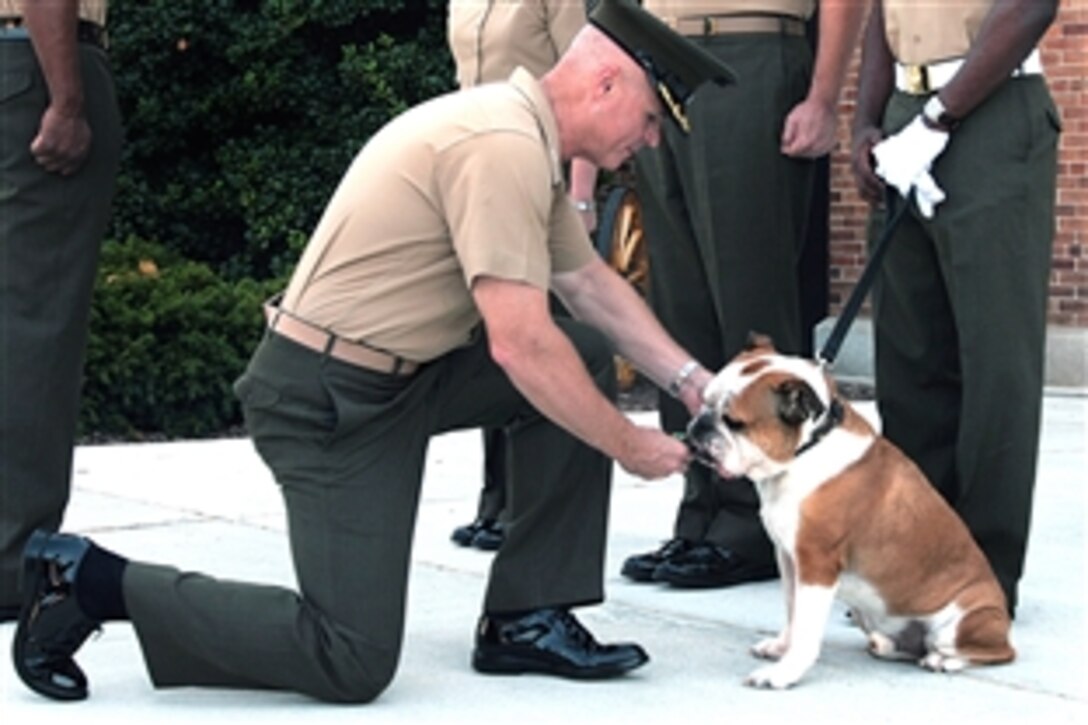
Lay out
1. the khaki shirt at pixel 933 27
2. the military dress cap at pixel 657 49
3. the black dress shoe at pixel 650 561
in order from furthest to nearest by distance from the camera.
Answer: the black dress shoe at pixel 650 561 → the khaki shirt at pixel 933 27 → the military dress cap at pixel 657 49

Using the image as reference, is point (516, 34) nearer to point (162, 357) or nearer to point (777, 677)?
point (777, 677)

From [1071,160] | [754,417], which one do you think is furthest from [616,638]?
[1071,160]

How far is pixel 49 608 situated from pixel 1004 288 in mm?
2249

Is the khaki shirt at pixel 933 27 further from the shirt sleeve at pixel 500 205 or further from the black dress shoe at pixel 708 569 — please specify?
the black dress shoe at pixel 708 569

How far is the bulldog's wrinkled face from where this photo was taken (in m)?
4.27

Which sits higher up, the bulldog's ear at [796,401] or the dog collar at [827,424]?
the bulldog's ear at [796,401]

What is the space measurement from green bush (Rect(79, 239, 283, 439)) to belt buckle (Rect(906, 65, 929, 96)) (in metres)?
5.21

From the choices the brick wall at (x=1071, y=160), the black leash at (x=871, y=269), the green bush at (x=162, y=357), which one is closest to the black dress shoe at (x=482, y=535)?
the black leash at (x=871, y=269)

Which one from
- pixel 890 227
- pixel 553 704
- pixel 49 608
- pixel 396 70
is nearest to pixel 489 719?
pixel 553 704

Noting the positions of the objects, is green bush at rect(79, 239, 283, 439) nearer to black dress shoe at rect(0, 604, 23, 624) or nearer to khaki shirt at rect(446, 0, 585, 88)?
khaki shirt at rect(446, 0, 585, 88)

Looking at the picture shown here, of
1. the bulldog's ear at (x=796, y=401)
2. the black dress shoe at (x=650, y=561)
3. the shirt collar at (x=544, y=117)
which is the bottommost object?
the black dress shoe at (x=650, y=561)

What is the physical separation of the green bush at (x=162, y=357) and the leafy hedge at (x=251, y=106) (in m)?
1.59

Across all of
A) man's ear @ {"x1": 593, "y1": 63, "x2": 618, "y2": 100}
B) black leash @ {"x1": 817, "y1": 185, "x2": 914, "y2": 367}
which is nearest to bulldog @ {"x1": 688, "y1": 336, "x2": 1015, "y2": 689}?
black leash @ {"x1": 817, "y1": 185, "x2": 914, "y2": 367}

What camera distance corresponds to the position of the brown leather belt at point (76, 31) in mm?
4938
